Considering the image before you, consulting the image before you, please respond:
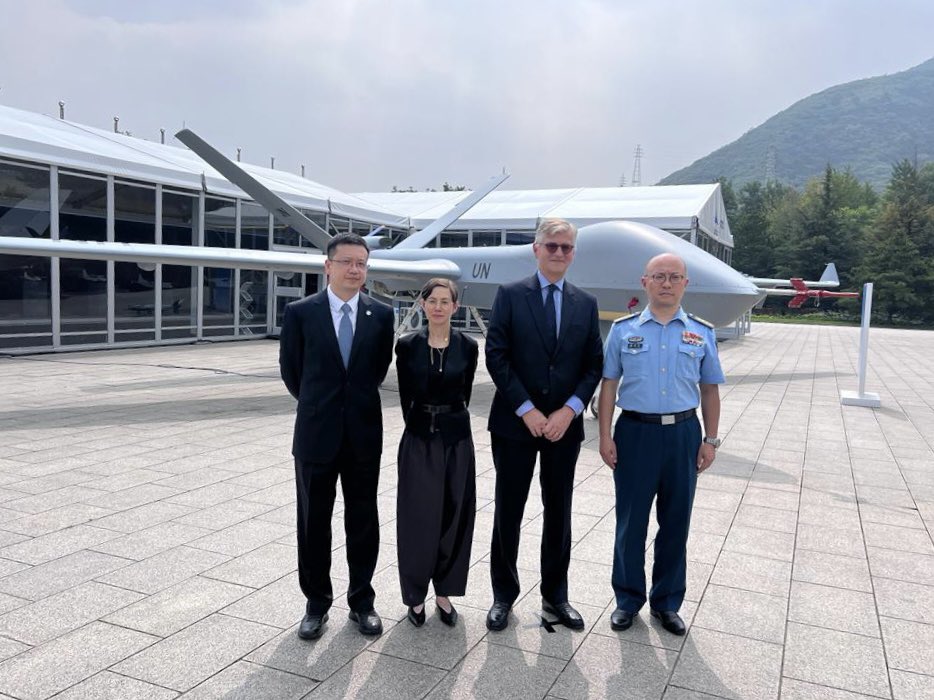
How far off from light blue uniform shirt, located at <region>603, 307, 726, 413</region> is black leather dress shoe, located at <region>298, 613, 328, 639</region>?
6.01 ft

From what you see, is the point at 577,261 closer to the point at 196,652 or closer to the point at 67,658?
the point at 196,652

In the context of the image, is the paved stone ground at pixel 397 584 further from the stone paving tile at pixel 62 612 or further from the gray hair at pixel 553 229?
the gray hair at pixel 553 229

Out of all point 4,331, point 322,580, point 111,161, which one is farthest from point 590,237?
point 4,331

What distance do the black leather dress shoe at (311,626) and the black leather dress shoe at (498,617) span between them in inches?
32.2

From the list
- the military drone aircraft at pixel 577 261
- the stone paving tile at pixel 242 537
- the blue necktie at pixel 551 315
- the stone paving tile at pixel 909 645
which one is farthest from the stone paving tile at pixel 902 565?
the military drone aircraft at pixel 577 261

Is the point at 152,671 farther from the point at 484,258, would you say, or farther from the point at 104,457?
the point at 484,258

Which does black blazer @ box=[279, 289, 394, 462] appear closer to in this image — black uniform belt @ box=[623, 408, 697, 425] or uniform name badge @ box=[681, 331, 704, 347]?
black uniform belt @ box=[623, 408, 697, 425]

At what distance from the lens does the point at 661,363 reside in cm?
331

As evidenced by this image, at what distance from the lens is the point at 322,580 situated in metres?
3.20

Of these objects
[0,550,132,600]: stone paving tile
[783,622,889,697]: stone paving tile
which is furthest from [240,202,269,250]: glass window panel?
[783,622,889,697]: stone paving tile

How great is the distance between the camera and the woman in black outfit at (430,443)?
3195 mm

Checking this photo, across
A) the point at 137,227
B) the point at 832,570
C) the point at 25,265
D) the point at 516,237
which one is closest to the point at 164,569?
the point at 832,570

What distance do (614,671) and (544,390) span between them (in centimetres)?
131

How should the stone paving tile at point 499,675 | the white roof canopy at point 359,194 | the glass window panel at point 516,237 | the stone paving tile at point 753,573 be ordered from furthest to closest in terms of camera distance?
the glass window panel at point 516,237 < the white roof canopy at point 359,194 < the stone paving tile at point 753,573 < the stone paving tile at point 499,675
